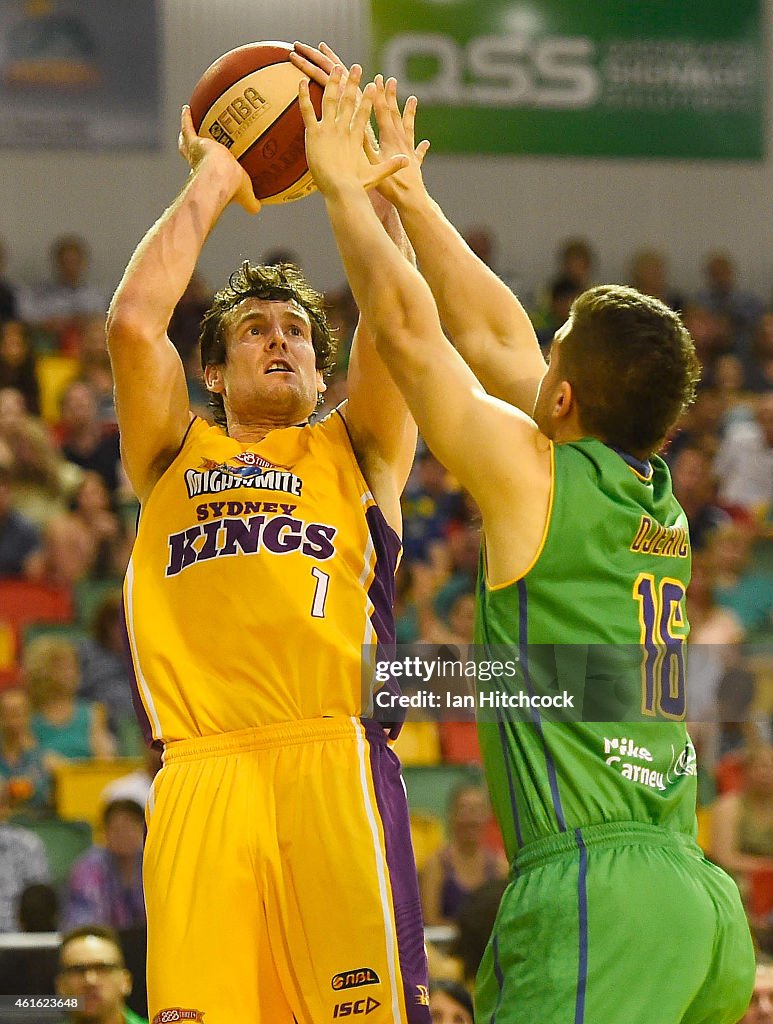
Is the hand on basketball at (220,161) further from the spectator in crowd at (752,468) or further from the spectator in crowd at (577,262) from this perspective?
the spectator in crowd at (577,262)

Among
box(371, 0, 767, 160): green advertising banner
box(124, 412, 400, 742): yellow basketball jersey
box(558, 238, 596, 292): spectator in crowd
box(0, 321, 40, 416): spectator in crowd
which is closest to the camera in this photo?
box(124, 412, 400, 742): yellow basketball jersey

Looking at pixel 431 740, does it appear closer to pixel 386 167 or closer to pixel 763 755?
pixel 763 755

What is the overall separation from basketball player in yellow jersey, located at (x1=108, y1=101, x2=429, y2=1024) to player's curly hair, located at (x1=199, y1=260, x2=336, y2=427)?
0.04 feet

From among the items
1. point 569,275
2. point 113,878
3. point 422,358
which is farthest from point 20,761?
point 569,275

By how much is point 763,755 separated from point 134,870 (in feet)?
11.1

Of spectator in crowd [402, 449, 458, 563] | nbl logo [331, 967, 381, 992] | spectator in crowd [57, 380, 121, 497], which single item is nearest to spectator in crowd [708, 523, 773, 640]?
spectator in crowd [402, 449, 458, 563]

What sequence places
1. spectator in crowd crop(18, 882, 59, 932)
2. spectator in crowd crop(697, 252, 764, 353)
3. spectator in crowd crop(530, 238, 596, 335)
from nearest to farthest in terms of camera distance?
spectator in crowd crop(18, 882, 59, 932) → spectator in crowd crop(530, 238, 596, 335) → spectator in crowd crop(697, 252, 764, 353)

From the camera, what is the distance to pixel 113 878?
25.5 feet

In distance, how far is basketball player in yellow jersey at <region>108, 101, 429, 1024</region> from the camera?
12.7ft

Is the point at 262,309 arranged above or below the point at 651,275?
below

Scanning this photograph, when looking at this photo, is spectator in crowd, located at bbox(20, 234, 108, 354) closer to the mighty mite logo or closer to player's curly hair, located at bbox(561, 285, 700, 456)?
the mighty mite logo

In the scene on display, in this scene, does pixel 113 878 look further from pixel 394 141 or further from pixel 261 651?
pixel 394 141

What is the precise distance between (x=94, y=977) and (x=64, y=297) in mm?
9709

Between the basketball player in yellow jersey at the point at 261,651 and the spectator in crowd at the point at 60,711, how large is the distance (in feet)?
16.1
